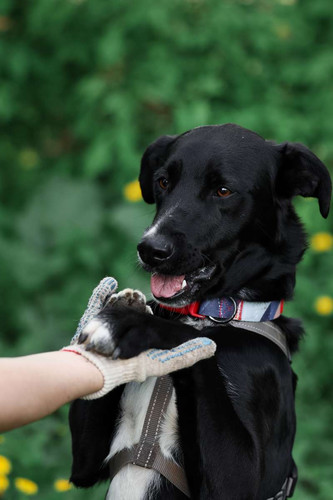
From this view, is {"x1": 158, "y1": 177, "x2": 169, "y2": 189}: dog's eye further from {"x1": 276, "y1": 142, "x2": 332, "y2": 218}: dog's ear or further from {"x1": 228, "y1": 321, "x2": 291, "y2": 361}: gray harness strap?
{"x1": 228, "y1": 321, "x2": 291, "y2": 361}: gray harness strap

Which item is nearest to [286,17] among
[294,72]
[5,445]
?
[294,72]

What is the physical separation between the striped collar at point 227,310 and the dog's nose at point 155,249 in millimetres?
193

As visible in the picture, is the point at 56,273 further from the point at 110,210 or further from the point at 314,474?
the point at 314,474

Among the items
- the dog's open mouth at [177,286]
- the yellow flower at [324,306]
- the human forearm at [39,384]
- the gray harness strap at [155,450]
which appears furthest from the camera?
the yellow flower at [324,306]

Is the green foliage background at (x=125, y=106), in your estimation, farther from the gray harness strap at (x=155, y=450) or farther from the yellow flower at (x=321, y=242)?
the gray harness strap at (x=155, y=450)

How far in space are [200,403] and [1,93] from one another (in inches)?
→ 137

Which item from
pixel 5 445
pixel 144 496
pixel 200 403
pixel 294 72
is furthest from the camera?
pixel 294 72

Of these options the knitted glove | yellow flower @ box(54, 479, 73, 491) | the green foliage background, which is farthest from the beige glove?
the green foliage background

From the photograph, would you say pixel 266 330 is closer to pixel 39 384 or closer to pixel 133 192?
pixel 39 384

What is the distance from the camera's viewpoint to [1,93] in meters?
4.63

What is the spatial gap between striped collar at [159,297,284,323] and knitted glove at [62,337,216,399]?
0.34 metres

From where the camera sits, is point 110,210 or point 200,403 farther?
point 110,210

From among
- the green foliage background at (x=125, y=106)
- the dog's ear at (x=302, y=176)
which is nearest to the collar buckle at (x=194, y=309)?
the dog's ear at (x=302, y=176)

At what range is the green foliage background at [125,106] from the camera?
152 inches
